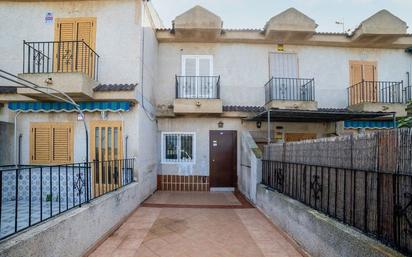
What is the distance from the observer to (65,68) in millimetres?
10156

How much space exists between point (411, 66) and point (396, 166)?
13803 millimetres

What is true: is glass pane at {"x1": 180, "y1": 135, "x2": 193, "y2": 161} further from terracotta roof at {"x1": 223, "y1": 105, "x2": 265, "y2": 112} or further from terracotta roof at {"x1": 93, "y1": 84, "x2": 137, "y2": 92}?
terracotta roof at {"x1": 93, "y1": 84, "x2": 137, "y2": 92}

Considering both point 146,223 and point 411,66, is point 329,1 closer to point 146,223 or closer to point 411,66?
point 411,66

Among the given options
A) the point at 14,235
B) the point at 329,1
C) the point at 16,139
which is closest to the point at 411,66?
the point at 329,1

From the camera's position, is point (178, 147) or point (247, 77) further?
point (247, 77)

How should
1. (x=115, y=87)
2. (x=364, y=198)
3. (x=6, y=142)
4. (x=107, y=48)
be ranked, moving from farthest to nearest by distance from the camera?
(x=6, y=142) → (x=107, y=48) → (x=115, y=87) → (x=364, y=198)

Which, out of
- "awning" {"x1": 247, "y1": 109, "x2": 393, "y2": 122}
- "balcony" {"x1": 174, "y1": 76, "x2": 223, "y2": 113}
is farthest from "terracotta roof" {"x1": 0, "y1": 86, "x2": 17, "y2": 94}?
"awning" {"x1": 247, "y1": 109, "x2": 393, "y2": 122}

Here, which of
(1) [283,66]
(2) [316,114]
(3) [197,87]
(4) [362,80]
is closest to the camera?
(2) [316,114]

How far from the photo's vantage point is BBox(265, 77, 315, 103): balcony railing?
44.0ft

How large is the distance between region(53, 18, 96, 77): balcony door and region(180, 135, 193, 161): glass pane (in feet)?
17.4

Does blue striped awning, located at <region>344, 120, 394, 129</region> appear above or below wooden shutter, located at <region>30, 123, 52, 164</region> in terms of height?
above

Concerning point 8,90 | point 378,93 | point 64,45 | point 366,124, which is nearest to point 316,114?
point 366,124

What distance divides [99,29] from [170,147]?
6000mm

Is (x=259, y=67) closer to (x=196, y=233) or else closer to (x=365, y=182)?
(x=196, y=233)
